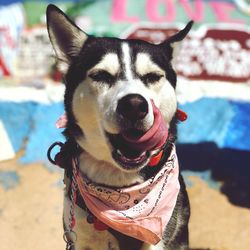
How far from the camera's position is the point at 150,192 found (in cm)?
304

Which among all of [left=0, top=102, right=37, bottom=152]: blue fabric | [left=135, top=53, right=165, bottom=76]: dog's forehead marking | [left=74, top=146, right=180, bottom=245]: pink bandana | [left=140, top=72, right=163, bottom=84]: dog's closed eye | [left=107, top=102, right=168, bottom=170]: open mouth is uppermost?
[left=135, top=53, right=165, bottom=76]: dog's forehead marking

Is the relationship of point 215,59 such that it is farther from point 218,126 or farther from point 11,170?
A: point 11,170

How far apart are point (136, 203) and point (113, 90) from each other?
2.34ft

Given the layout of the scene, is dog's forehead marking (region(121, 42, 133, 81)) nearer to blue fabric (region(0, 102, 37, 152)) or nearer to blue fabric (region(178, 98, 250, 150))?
blue fabric (region(178, 98, 250, 150))

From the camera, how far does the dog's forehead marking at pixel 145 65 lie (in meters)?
2.90

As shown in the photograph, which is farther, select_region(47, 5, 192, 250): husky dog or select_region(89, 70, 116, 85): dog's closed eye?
select_region(89, 70, 116, 85): dog's closed eye

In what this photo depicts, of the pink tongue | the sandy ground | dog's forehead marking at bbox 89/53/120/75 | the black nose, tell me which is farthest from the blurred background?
the black nose

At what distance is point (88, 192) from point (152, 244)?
478 mm

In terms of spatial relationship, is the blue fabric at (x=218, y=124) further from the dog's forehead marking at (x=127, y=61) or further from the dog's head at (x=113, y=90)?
the dog's forehead marking at (x=127, y=61)

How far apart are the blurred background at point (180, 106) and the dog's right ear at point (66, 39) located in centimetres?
67

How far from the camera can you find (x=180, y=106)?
269 inches

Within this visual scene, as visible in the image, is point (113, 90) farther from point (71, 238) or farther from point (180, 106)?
point (180, 106)

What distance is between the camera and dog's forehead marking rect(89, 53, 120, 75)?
113 inches

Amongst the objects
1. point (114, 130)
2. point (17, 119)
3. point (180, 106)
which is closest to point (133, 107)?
point (114, 130)
